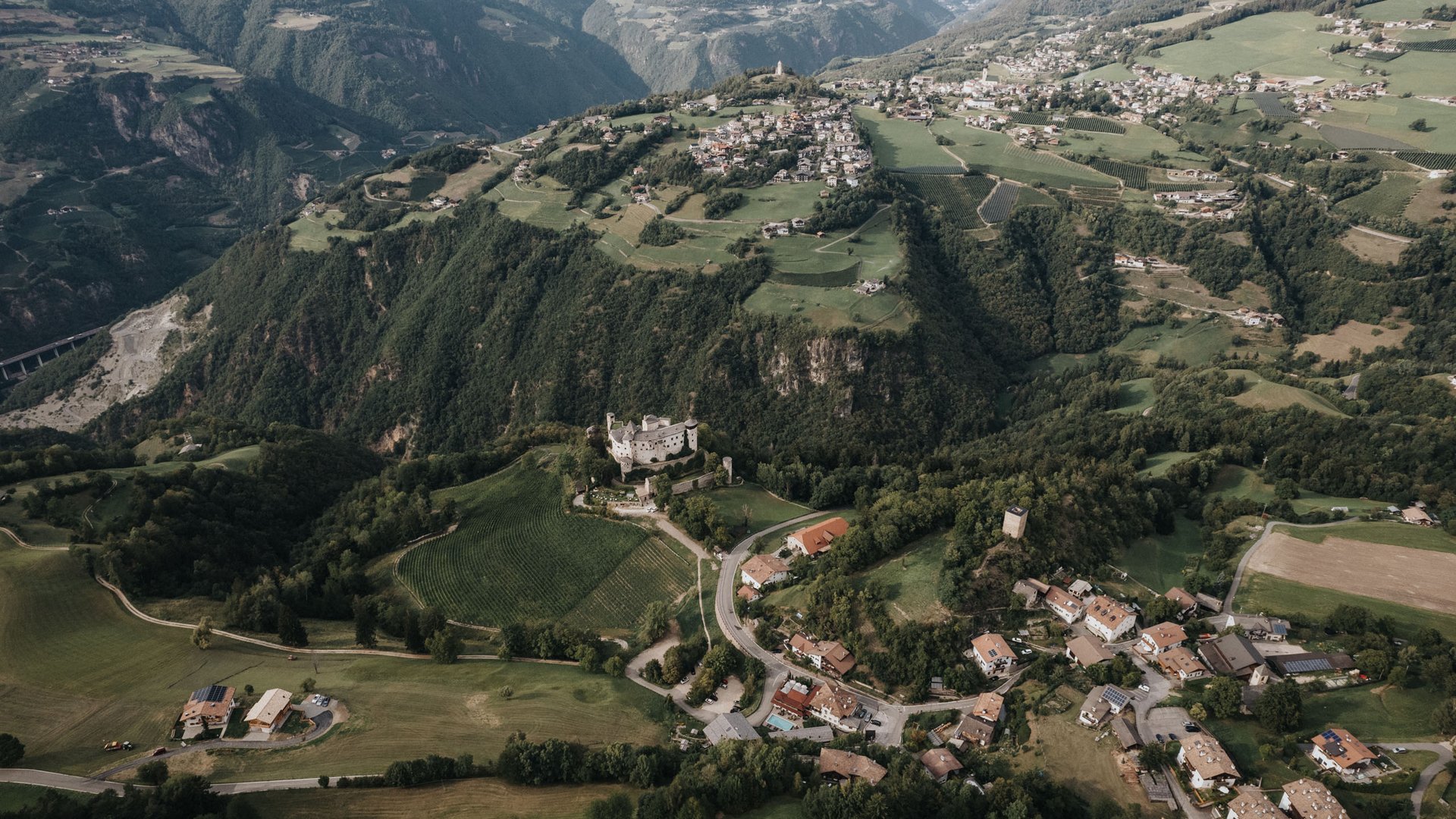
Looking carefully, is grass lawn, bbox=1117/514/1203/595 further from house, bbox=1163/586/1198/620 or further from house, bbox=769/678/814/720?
house, bbox=769/678/814/720

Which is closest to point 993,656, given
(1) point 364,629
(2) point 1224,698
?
(2) point 1224,698

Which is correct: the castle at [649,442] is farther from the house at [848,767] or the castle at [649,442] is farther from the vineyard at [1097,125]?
the vineyard at [1097,125]

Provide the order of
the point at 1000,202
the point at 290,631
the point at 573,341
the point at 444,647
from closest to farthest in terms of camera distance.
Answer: the point at 444,647 → the point at 290,631 → the point at 573,341 → the point at 1000,202

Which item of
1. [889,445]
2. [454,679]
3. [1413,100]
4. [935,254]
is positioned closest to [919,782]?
[454,679]

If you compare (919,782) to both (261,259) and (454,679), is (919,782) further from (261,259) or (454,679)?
(261,259)

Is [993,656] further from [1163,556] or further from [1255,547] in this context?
[1255,547]

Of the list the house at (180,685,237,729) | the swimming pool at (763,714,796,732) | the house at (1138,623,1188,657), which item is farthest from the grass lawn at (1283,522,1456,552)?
the house at (180,685,237,729)

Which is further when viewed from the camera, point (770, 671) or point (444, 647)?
point (444, 647)
